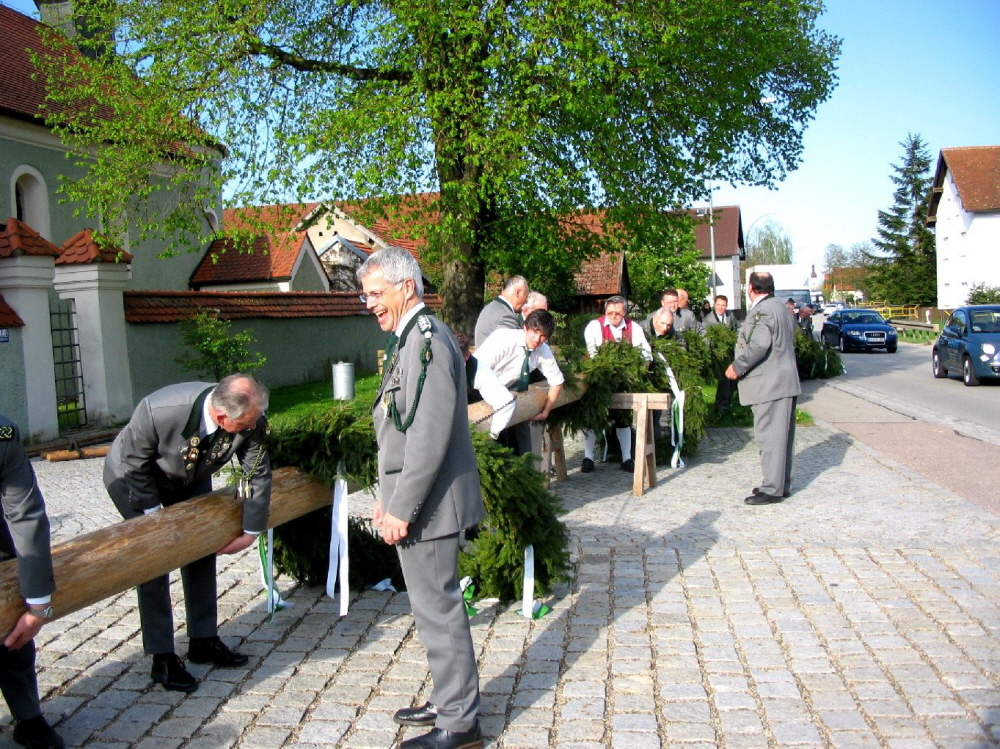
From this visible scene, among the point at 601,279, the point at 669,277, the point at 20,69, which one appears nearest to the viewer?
the point at 20,69

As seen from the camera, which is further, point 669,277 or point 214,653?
point 669,277

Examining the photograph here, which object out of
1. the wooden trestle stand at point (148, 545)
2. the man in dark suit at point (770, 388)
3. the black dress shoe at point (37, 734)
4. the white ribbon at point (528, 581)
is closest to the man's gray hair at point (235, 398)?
the wooden trestle stand at point (148, 545)

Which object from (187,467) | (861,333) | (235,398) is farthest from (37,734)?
(861,333)

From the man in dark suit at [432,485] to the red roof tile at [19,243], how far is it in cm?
993

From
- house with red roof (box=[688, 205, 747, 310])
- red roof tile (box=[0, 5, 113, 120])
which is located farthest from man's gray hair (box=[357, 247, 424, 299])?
house with red roof (box=[688, 205, 747, 310])

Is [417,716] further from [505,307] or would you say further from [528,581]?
[505,307]

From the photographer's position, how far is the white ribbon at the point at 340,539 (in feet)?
16.7

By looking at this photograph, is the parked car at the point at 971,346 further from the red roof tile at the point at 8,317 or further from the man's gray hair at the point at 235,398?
the man's gray hair at the point at 235,398

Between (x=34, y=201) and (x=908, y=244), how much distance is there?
54946 millimetres

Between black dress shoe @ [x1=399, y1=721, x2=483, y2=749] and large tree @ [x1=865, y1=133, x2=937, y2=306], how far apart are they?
60653 mm

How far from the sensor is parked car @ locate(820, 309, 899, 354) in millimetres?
32719

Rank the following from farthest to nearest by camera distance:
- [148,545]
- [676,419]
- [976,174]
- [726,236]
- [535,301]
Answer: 1. [726,236]
2. [976,174]
3. [676,419]
4. [535,301]
5. [148,545]

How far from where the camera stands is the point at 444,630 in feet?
12.1

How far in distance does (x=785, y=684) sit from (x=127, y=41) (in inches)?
644
